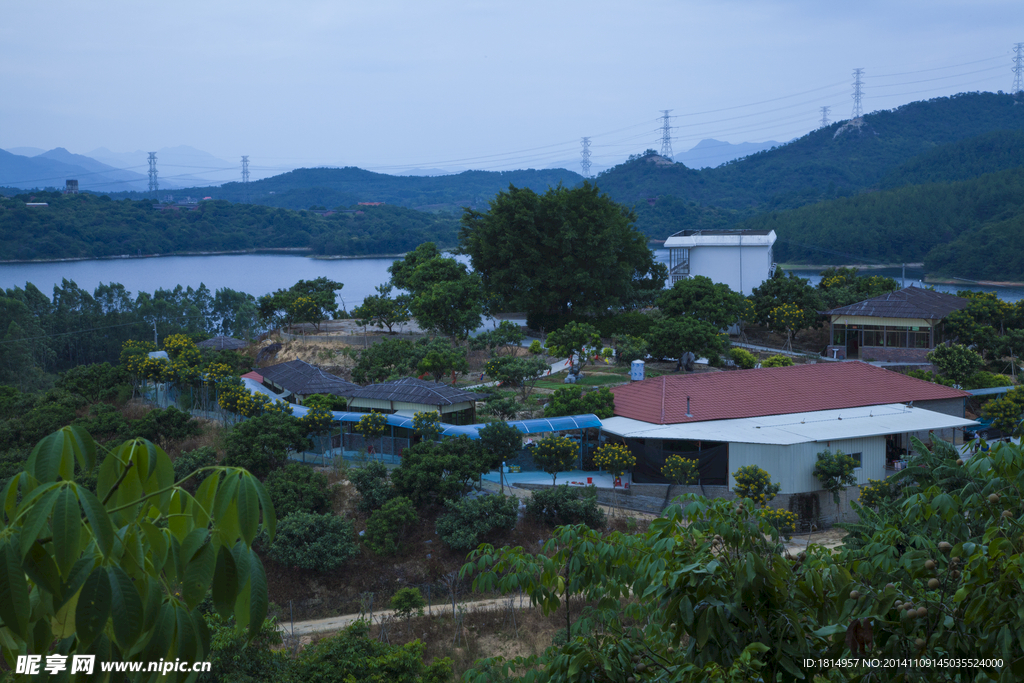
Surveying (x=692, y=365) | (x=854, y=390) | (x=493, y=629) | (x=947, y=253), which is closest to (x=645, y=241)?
(x=692, y=365)

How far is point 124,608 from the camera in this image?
219 centimetres

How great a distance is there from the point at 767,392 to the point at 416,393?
10070mm

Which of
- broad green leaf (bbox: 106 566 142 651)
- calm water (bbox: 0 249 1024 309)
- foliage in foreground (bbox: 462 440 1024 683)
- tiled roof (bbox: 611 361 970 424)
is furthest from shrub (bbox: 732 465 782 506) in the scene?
calm water (bbox: 0 249 1024 309)

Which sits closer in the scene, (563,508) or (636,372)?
(563,508)

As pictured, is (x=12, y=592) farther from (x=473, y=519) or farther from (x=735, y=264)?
(x=735, y=264)

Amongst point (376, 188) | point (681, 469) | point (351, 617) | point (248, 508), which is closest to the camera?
point (248, 508)

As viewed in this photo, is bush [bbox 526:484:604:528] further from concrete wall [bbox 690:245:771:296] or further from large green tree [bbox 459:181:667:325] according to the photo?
concrete wall [bbox 690:245:771:296]

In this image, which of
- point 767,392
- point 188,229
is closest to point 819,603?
point 767,392

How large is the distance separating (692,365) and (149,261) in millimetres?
83779

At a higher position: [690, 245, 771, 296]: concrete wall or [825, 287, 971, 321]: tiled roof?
[690, 245, 771, 296]: concrete wall

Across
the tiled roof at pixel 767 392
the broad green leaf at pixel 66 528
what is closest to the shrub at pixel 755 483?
the tiled roof at pixel 767 392

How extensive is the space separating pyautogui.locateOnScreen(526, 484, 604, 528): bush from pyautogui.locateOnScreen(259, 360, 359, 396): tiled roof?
7.67 metres

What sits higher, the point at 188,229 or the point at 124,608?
the point at 188,229

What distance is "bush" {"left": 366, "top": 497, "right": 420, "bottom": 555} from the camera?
16.1 metres
